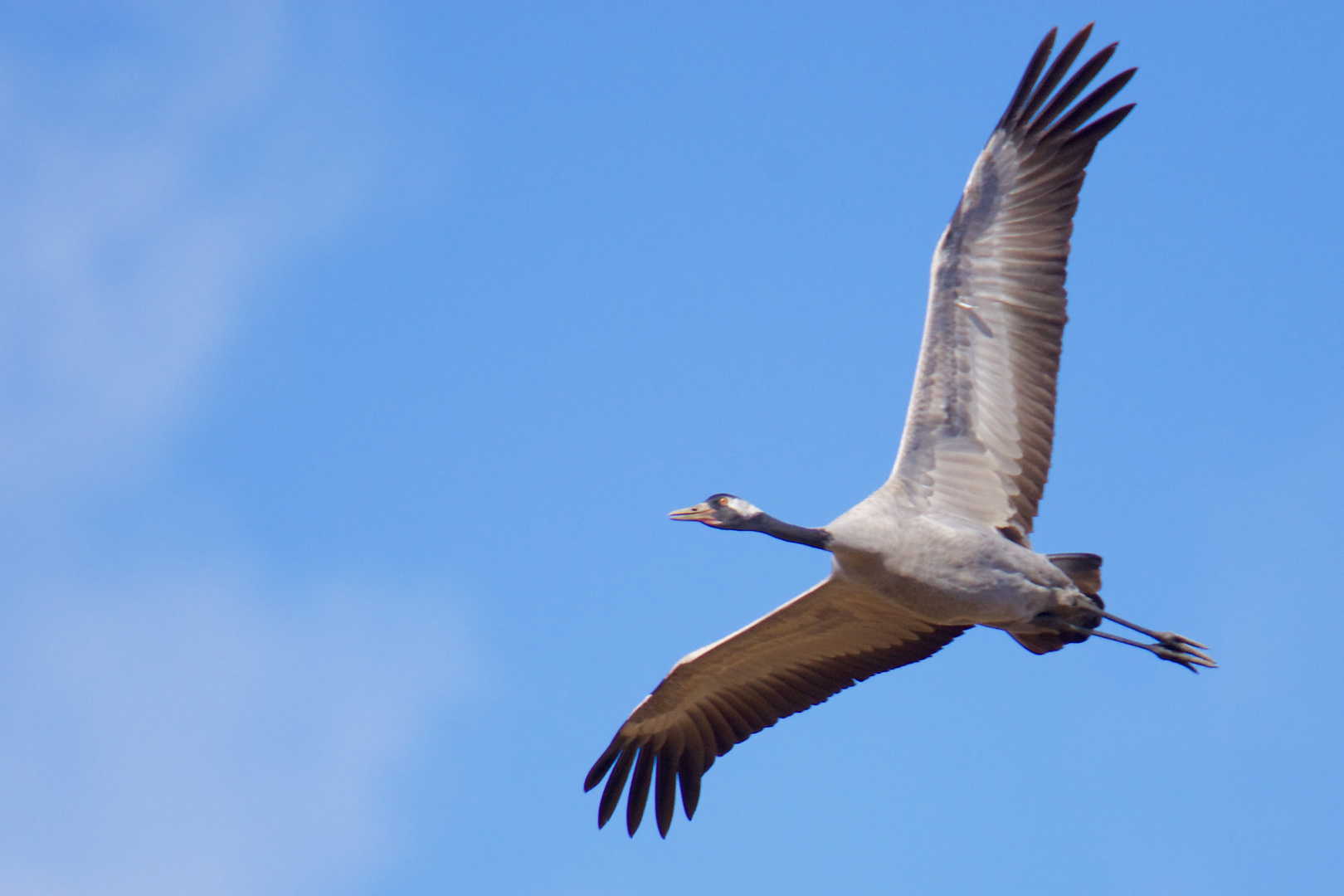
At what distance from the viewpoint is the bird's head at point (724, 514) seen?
10883mm

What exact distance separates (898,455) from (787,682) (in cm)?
240

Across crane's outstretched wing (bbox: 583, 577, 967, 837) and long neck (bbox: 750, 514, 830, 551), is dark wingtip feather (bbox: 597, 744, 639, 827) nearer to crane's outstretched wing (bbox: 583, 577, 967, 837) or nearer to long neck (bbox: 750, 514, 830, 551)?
crane's outstretched wing (bbox: 583, 577, 967, 837)

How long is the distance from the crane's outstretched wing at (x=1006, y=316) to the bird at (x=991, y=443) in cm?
1

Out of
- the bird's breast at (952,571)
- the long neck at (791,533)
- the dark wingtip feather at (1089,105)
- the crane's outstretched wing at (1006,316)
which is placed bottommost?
the bird's breast at (952,571)

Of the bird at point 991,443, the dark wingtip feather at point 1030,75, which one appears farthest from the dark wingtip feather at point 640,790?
the dark wingtip feather at point 1030,75

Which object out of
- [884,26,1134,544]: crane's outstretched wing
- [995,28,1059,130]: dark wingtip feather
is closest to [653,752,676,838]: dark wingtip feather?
[884,26,1134,544]: crane's outstretched wing

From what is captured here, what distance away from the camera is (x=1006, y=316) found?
10727mm

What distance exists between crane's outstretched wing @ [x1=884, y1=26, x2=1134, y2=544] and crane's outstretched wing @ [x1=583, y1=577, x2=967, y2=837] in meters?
1.18

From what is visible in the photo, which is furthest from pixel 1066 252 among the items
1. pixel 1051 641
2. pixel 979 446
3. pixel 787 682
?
pixel 787 682

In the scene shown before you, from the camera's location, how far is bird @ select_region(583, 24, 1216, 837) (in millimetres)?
10391

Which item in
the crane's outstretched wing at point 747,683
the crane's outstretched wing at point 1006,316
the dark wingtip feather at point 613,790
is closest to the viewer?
the crane's outstretched wing at point 1006,316

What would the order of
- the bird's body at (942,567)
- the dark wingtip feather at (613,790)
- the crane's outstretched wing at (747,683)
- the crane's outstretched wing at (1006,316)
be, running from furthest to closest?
the dark wingtip feather at (613,790)
the crane's outstretched wing at (747,683)
the crane's outstretched wing at (1006,316)
the bird's body at (942,567)

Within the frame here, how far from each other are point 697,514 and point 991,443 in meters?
2.28

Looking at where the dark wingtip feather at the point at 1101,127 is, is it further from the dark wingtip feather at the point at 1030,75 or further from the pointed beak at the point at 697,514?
the pointed beak at the point at 697,514
